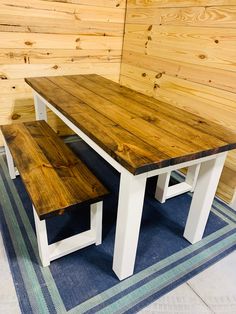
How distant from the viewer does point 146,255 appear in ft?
4.45

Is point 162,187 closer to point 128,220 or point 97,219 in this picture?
point 97,219

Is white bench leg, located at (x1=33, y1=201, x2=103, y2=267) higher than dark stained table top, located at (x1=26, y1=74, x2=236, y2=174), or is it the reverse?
dark stained table top, located at (x1=26, y1=74, x2=236, y2=174)

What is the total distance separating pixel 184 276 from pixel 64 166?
0.84 meters

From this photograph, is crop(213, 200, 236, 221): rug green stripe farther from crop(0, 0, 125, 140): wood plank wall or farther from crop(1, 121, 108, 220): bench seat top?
crop(0, 0, 125, 140): wood plank wall

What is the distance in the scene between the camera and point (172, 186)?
1874mm

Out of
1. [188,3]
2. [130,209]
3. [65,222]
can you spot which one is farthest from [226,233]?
[188,3]

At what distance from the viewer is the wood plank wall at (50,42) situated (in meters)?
2.02

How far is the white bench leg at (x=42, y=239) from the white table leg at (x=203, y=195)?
797 millimetres

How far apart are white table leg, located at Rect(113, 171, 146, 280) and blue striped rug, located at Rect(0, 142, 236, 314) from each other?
91mm

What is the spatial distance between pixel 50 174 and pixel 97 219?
0.34 metres

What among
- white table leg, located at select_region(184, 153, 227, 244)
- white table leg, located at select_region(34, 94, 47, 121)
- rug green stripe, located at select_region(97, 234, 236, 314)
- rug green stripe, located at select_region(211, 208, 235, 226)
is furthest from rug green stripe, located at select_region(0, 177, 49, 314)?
rug green stripe, located at select_region(211, 208, 235, 226)

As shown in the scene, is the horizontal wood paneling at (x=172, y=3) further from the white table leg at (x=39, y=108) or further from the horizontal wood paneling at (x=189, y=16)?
the white table leg at (x=39, y=108)

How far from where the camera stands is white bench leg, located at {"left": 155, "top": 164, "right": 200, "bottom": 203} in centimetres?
170

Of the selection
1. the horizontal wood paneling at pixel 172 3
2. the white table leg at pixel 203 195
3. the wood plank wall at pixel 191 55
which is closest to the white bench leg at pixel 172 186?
the wood plank wall at pixel 191 55
